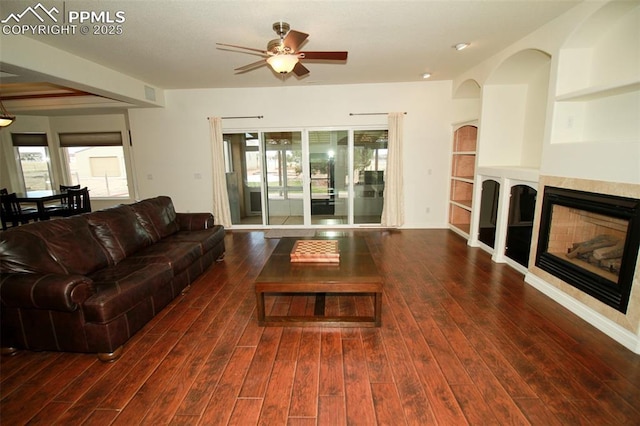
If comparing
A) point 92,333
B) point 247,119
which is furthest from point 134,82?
point 92,333

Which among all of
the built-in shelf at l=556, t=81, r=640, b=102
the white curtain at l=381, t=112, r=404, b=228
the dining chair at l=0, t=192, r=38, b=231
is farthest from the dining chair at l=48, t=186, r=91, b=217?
the built-in shelf at l=556, t=81, r=640, b=102

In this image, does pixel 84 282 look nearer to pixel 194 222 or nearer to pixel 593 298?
pixel 194 222

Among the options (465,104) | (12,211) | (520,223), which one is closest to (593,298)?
(520,223)

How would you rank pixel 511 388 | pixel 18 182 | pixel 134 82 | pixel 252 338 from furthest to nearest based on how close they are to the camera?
1. pixel 18 182
2. pixel 134 82
3. pixel 252 338
4. pixel 511 388

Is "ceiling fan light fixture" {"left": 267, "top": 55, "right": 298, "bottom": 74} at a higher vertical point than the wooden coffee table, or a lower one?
higher

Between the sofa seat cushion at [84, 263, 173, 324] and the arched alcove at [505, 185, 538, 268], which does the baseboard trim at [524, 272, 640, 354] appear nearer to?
the arched alcove at [505, 185, 538, 268]

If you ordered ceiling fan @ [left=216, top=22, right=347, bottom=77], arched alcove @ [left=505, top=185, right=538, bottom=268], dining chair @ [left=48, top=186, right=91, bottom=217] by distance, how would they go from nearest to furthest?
1. ceiling fan @ [left=216, top=22, right=347, bottom=77]
2. arched alcove @ [left=505, top=185, right=538, bottom=268]
3. dining chair @ [left=48, top=186, right=91, bottom=217]

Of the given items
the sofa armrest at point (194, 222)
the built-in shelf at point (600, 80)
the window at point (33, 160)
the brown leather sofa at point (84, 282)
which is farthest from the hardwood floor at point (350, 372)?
the window at point (33, 160)

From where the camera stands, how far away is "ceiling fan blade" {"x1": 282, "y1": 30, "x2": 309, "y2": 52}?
246cm

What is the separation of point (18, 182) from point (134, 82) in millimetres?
5366

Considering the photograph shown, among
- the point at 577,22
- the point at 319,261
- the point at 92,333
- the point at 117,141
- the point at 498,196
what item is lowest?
the point at 92,333

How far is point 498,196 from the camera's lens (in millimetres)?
4012

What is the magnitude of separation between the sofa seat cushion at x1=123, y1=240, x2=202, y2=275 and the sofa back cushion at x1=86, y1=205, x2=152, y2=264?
102mm

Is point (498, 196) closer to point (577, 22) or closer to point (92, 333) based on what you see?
point (577, 22)
